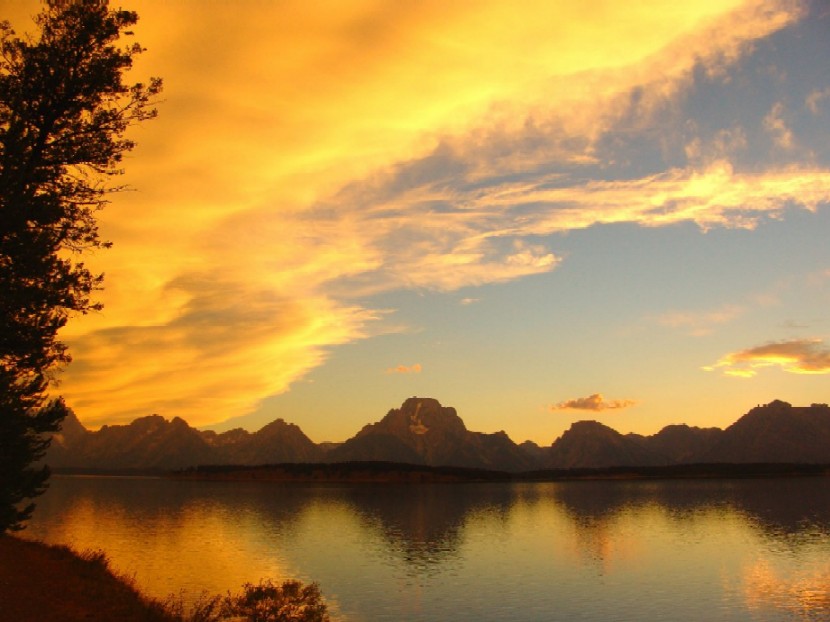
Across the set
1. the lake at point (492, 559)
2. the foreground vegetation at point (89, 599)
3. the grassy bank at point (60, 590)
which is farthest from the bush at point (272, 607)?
the lake at point (492, 559)

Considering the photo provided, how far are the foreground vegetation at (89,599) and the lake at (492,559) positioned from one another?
19.5 metres

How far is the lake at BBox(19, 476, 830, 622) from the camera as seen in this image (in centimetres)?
5744

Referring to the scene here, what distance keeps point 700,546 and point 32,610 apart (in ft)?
323

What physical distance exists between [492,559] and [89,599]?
64.5 meters

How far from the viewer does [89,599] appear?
3216 centimetres

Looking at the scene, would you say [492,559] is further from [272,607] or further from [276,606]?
[272,607]

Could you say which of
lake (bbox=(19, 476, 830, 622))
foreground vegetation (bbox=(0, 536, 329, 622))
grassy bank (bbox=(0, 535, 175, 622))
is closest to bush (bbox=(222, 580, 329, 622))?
foreground vegetation (bbox=(0, 536, 329, 622))

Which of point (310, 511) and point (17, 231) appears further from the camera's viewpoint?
point (310, 511)

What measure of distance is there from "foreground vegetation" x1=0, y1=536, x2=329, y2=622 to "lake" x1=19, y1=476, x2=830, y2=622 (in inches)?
768

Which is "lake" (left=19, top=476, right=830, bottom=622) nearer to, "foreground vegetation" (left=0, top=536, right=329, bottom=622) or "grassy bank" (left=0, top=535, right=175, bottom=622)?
"grassy bank" (left=0, top=535, right=175, bottom=622)

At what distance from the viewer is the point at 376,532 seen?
120 meters

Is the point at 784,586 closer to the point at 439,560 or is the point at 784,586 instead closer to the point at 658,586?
the point at 658,586

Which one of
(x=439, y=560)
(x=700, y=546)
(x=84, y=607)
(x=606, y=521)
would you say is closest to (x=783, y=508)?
(x=606, y=521)

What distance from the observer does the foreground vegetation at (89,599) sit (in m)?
28.9
